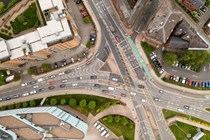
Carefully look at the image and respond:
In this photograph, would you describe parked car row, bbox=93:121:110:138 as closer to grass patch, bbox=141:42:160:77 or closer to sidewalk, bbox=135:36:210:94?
sidewalk, bbox=135:36:210:94

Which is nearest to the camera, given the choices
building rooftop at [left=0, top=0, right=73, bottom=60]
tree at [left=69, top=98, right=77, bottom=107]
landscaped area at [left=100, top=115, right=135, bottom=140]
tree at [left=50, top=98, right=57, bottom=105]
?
building rooftop at [left=0, top=0, right=73, bottom=60]

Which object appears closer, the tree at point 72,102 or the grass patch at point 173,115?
the grass patch at point 173,115

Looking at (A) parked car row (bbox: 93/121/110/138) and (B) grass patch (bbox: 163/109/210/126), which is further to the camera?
(A) parked car row (bbox: 93/121/110/138)

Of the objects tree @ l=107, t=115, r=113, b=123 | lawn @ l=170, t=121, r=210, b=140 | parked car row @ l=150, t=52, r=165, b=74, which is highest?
parked car row @ l=150, t=52, r=165, b=74

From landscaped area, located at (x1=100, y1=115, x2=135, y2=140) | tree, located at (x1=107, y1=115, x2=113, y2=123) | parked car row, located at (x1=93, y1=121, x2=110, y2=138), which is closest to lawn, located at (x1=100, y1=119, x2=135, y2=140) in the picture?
landscaped area, located at (x1=100, y1=115, x2=135, y2=140)

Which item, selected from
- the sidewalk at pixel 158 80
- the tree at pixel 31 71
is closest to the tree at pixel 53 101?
the tree at pixel 31 71

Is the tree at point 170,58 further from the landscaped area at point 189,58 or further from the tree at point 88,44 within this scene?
the tree at point 88,44

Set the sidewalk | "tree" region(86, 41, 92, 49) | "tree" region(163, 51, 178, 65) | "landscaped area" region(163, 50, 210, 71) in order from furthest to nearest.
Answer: "tree" region(86, 41, 92, 49) → the sidewalk → "tree" region(163, 51, 178, 65) → "landscaped area" region(163, 50, 210, 71)

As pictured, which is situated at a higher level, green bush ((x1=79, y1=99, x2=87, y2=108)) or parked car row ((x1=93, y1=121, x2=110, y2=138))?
green bush ((x1=79, y1=99, x2=87, y2=108))
